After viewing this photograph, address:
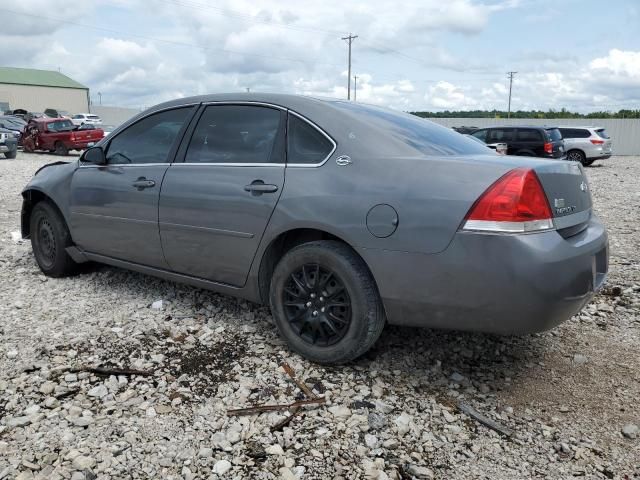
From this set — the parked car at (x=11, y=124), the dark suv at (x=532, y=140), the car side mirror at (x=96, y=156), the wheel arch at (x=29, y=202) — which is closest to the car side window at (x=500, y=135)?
the dark suv at (x=532, y=140)

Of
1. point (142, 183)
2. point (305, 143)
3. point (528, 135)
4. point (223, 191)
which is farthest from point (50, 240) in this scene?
point (528, 135)

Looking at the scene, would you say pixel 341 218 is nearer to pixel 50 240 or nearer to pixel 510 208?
pixel 510 208

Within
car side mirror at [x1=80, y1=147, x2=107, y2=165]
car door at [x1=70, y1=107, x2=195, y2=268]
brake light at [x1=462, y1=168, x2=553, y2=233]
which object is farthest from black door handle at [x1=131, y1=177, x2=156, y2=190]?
brake light at [x1=462, y1=168, x2=553, y2=233]

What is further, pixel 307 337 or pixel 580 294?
pixel 307 337

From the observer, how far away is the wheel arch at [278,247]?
3297 mm

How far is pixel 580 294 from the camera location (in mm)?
2764

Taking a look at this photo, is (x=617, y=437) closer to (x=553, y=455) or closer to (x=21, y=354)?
(x=553, y=455)

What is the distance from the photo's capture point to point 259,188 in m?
3.36

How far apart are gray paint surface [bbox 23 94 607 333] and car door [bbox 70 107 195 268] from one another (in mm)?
20

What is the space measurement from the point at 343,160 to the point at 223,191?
85cm

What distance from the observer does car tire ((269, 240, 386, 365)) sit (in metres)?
3.02

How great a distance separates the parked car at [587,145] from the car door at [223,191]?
68.1 feet

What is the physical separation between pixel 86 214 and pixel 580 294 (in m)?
3.64

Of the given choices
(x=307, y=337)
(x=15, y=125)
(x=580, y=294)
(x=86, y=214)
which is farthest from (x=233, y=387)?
(x=15, y=125)
